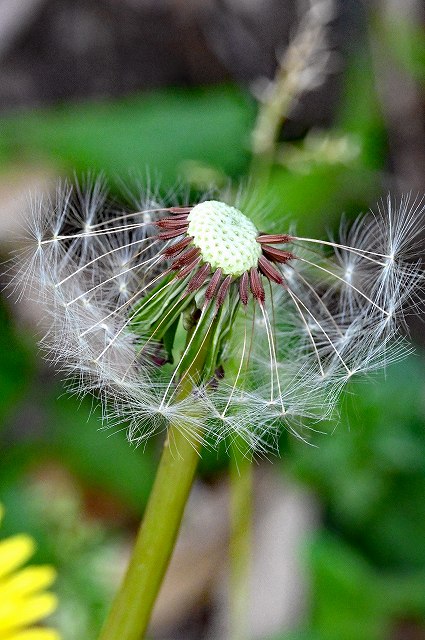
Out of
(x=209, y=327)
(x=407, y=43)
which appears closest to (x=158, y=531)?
(x=209, y=327)

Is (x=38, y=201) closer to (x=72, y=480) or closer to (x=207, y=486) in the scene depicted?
(x=72, y=480)

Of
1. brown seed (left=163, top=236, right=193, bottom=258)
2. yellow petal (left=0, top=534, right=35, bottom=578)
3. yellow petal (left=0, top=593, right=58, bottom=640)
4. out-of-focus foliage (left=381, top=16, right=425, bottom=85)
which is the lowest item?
yellow petal (left=0, top=593, right=58, bottom=640)

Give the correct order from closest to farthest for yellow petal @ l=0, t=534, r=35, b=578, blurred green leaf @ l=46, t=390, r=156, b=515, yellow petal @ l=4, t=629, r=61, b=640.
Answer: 1. yellow petal @ l=4, t=629, r=61, b=640
2. yellow petal @ l=0, t=534, r=35, b=578
3. blurred green leaf @ l=46, t=390, r=156, b=515

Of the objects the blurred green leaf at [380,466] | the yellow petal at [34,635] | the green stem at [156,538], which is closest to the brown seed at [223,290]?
the green stem at [156,538]

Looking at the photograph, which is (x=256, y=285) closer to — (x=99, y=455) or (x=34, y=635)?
(x=34, y=635)

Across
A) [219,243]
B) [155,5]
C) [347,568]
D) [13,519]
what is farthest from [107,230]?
[155,5]

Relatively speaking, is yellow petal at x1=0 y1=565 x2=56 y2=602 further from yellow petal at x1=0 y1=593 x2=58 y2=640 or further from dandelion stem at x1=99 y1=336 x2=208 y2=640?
dandelion stem at x1=99 y1=336 x2=208 y2=640

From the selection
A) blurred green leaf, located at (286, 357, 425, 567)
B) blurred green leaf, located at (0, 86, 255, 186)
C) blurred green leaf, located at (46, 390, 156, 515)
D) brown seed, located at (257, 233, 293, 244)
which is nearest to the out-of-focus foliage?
blurred green leaf, located at (0, 86, 255, 186)
